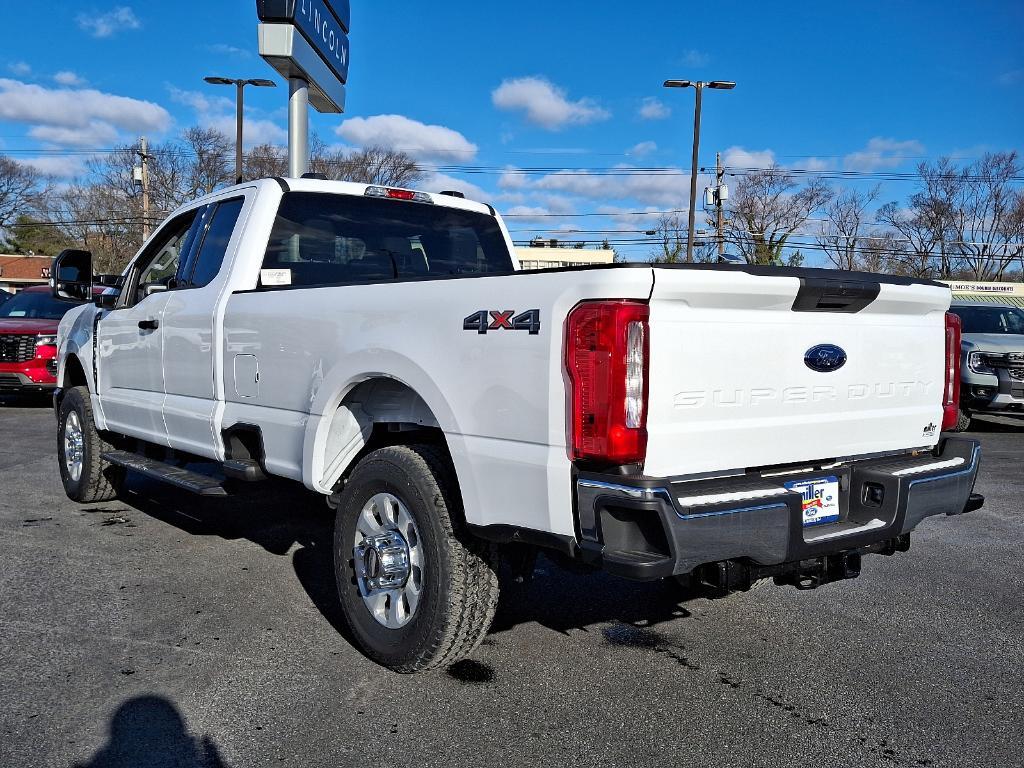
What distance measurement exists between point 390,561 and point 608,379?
1349 mm

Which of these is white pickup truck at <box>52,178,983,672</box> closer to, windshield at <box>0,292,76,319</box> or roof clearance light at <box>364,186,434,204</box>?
roof clearance light at <box>364,186,434,204</box>

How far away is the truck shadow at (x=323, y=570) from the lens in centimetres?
448

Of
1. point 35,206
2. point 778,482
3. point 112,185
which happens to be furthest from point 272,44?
point 35,206

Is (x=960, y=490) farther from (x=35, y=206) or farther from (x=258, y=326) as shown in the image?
(x=35, y=206)

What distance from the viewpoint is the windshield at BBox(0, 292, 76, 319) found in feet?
47.4

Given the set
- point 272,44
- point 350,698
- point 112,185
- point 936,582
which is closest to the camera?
point 350,698

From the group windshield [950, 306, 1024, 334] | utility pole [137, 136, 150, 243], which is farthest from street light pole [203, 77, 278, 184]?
windshield [950, 306, 1024, 334]

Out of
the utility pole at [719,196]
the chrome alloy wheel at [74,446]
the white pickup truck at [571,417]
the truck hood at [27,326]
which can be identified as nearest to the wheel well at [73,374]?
the chrome alloy wheel at [74,446]

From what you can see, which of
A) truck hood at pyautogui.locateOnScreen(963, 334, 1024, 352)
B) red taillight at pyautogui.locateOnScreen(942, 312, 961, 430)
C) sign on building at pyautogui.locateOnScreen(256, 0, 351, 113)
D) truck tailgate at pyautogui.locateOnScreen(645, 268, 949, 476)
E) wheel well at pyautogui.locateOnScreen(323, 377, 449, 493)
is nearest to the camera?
truck tailgate at pyautogui.locateOnScreen(645, 268, 949, 476)

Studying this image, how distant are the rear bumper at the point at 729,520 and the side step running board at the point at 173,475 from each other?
2.75 metres

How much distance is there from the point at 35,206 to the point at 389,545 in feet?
215

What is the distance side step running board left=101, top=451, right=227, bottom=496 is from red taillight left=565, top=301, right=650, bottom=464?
274 centimetres

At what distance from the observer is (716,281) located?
9.77 ft

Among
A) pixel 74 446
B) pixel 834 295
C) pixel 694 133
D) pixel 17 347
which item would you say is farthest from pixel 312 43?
pixel 694 133
